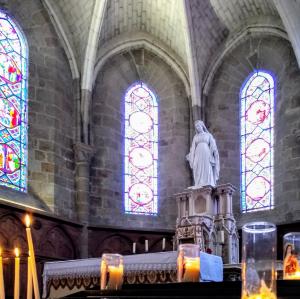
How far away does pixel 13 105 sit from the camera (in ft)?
49.6

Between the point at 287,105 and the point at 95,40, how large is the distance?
5106mm

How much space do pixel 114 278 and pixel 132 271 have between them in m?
6.51

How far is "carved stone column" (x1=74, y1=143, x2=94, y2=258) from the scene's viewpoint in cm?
1561

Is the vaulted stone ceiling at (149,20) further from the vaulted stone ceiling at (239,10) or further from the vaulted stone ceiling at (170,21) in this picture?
the vaulted stone ceiling at (239,10)

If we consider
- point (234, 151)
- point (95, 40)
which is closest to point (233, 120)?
point (234, 151)

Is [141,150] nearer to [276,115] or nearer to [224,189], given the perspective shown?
[276,115]

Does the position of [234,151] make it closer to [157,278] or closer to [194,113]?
[194,113]

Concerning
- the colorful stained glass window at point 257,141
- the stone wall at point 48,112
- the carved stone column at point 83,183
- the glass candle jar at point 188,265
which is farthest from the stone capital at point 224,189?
the glass candle jar at point 188,265

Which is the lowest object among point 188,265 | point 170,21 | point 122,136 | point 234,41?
point 188,265

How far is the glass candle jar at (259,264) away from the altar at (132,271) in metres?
6.04

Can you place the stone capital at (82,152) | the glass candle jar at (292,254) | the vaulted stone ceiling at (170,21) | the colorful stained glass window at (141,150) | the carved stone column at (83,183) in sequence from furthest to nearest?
the colorful stained glass window at (141,150) < the vaulted stone ceiling at (170,21) < the stone capital at (82,152) < the carved stone column at (83,183) < the glass candle jar at (292,254)

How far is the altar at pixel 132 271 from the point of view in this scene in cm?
818

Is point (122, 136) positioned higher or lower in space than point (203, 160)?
higher

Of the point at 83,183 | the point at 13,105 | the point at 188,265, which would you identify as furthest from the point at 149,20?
the point at 188,265
